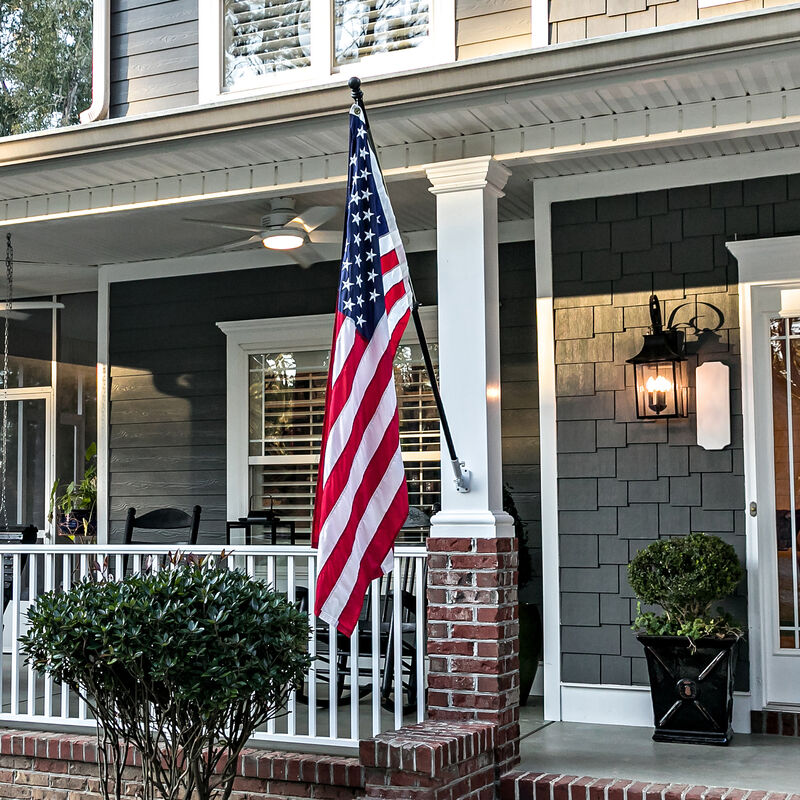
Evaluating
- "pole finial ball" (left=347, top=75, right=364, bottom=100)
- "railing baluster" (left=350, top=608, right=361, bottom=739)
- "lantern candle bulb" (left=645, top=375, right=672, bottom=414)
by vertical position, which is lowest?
"railing baluster" (left=350, top=608, right=361, bottom=739)

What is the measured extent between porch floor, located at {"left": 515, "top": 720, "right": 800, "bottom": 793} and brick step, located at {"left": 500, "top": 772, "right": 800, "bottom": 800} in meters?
0.08

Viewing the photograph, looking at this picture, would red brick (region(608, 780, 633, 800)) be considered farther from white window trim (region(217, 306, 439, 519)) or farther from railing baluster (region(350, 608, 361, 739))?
white window trim (region(217, 306, 439, 519))

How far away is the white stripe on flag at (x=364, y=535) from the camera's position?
13.2ft

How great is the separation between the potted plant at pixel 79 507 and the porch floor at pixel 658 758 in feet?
12.7

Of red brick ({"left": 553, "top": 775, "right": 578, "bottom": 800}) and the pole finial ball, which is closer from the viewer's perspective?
the pole finial ball

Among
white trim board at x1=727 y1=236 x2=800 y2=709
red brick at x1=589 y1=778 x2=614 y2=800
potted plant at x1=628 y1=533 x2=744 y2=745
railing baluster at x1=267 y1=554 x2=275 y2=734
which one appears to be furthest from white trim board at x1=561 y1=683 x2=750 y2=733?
railing baluster at x1=267 y1=554 x2=275 y2=734

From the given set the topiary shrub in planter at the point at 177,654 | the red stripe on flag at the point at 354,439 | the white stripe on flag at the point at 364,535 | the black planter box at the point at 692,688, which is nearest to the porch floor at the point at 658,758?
the black planter box at the point at 692,688

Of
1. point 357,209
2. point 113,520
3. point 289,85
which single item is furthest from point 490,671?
point 113,520

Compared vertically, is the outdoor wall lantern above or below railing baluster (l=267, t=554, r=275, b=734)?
above

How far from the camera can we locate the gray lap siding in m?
5.47

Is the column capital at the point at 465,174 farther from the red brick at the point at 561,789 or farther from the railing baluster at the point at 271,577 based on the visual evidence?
the red brick at the point at 561,789

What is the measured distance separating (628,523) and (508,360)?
1349 millimetres

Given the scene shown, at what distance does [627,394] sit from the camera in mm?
5676

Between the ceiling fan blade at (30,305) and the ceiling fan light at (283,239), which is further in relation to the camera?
the ceiling fan blade at (30,305)
